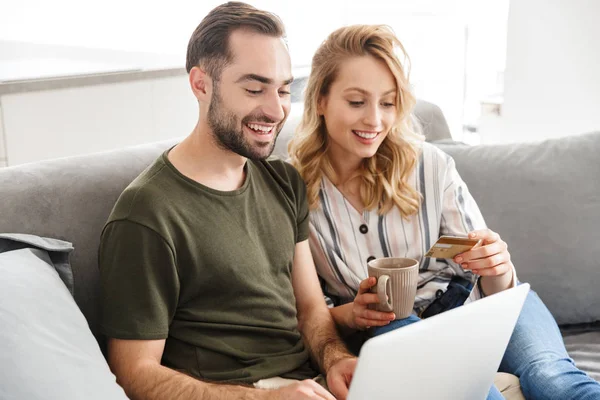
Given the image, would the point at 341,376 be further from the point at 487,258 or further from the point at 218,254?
the point at 487,258

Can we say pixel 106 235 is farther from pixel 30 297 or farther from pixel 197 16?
pixel 197 16

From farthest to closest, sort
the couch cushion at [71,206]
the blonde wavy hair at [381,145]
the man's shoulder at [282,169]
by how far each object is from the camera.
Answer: the blonde wavy hair at [381,145] < the man's shoulder at [282,169] < the couch cushion at [71,206]

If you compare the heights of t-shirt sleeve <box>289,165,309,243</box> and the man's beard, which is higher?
the man's beard

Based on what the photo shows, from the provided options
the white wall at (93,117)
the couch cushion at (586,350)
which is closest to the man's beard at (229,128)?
the couch cushion at (586,350)

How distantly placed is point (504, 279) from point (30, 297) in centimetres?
107

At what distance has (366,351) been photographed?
1.03 meters

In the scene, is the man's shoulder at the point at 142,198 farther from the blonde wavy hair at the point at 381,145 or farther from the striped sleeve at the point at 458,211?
the striped sleeve at the point at 458,211

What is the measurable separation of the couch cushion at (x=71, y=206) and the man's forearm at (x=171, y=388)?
9.2 inches

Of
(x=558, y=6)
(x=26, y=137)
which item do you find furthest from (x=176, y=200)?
(x=558, y=6)

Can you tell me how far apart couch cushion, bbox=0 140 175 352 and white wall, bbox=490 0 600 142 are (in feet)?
7.32

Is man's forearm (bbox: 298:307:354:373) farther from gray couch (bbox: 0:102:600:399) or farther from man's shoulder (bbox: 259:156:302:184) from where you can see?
→ gray couch (bbox: 0:102:600:399)

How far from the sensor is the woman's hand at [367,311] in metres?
1.54

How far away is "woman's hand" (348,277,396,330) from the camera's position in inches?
60.6

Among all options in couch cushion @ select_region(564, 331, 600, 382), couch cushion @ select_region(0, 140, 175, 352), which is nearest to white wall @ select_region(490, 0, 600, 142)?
couch cushion @ select_region(564, 331, 600, 382)
